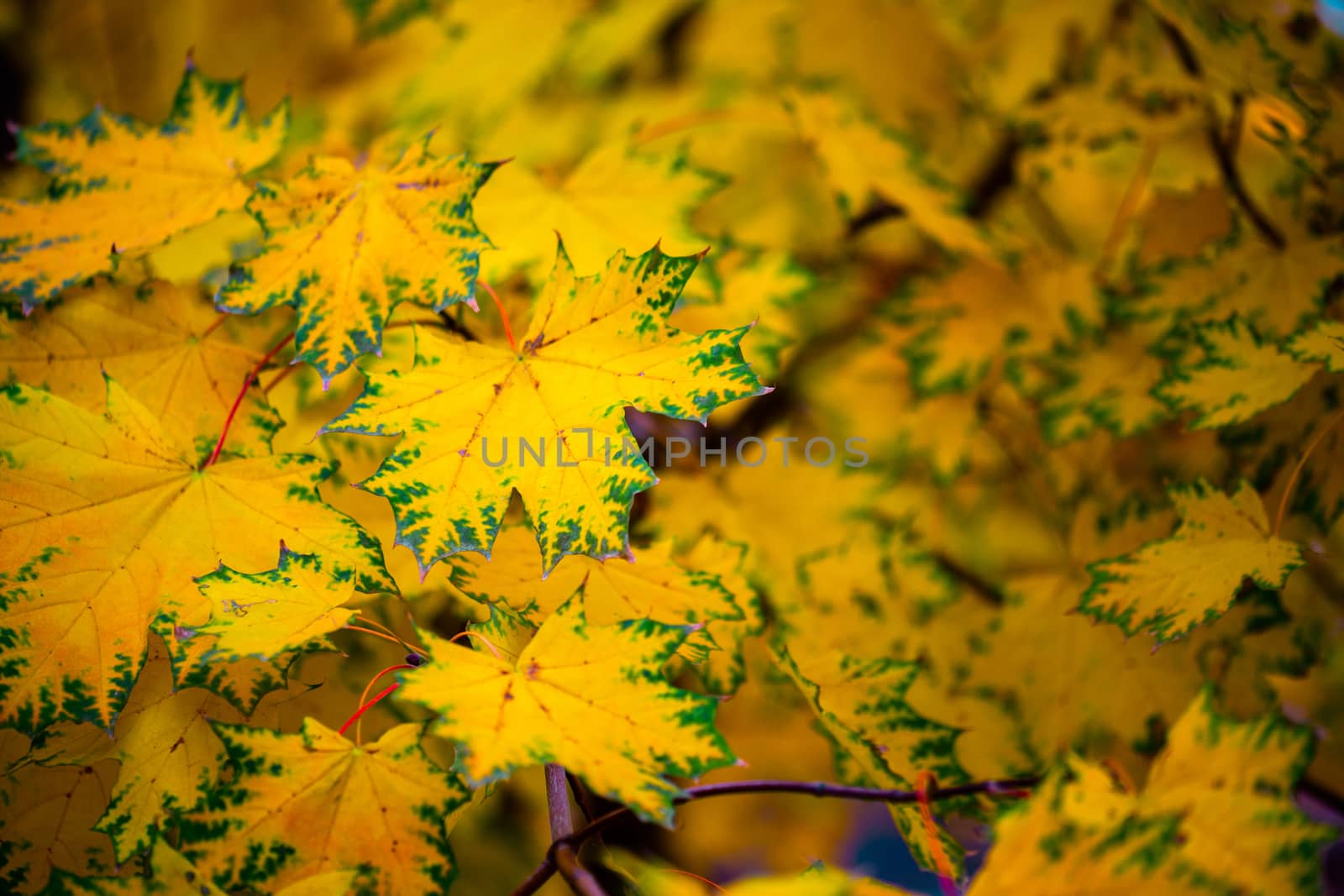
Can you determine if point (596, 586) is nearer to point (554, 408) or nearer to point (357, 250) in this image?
point (554, 408)

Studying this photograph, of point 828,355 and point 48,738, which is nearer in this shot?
point 48,738

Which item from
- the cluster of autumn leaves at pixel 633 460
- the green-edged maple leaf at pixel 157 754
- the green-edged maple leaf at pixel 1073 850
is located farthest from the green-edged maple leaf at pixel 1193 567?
the green-edged maple leaf at pixel 157 754

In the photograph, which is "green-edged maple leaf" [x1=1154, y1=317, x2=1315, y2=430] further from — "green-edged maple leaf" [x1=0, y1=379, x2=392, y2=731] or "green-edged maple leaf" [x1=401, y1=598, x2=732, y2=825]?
"green-edged maple leaf" [x1=0, y1=379, x2=392, y2=731]

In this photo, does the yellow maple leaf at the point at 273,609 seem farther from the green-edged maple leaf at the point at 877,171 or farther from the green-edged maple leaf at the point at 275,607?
the green-edged maple leaf at the point at 877,171

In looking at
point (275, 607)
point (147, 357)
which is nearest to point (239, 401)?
point (147, 357)

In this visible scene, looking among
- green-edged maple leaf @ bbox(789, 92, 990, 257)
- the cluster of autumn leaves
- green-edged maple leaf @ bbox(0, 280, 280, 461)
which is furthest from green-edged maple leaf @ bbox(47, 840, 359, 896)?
green-edged maple leaf @ bbox(789, 92, 990, 257)

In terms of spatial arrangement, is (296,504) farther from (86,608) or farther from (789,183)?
(789,183)

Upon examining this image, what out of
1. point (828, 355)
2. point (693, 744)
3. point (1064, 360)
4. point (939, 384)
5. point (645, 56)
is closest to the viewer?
point (693, 744)

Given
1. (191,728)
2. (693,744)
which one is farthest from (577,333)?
(191,728)
